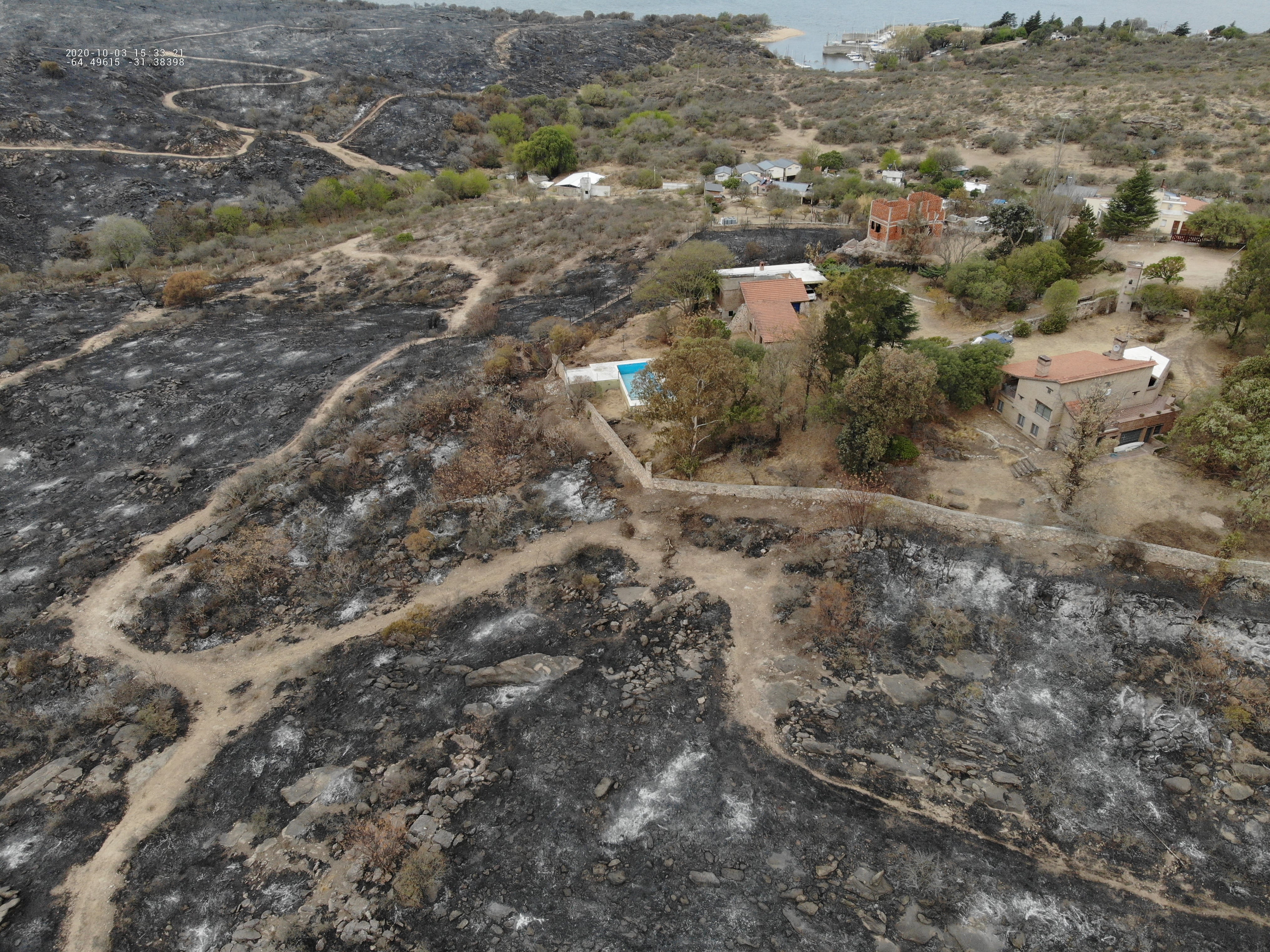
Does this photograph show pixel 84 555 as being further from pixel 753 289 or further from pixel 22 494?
pixel 753 289

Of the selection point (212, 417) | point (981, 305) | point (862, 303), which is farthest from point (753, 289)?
point (212, 417)

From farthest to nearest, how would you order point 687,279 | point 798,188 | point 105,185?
point 105,185, point 798,188, point 687,279

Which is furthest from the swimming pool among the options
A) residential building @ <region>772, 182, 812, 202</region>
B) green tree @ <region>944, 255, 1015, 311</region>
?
residential building @ <region>772, 182, 812, 202</region>

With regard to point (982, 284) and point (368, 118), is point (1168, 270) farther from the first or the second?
point (368, 118)

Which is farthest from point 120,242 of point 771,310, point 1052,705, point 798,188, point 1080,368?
point 1052,705

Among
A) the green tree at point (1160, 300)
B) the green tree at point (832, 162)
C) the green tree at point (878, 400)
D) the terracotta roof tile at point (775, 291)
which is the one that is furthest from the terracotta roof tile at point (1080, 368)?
the green tree at point (832, 162)

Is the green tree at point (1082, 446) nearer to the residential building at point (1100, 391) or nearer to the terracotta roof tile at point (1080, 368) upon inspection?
the residential building at point (1100, 391)
